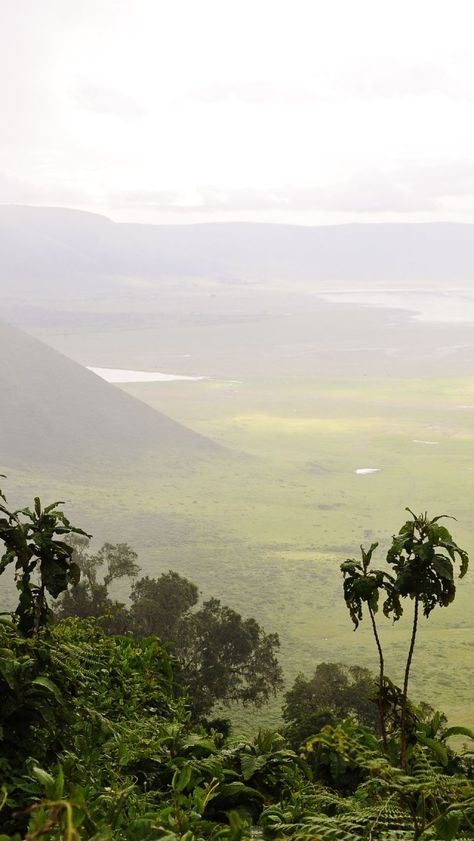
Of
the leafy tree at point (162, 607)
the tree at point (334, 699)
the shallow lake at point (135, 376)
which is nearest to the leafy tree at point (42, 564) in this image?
the tree at point (334, 699)

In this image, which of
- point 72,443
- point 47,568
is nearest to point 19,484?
point 72,443

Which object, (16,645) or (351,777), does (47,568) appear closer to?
(16,645)

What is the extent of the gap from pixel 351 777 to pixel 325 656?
45343 mm

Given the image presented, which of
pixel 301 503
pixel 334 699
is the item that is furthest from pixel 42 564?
pixel 301 503

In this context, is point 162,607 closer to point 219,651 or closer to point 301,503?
point 219,651

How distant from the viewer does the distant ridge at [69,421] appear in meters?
110

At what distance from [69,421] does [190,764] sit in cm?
11510

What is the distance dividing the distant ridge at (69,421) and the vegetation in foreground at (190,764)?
332ft

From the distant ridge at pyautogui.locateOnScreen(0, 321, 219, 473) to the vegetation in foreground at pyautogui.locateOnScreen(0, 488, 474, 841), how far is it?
332 feet

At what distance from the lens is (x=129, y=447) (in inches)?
4486

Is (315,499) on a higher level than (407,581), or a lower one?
higher

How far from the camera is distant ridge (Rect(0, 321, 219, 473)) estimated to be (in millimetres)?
110000

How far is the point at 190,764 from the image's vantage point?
4.05m

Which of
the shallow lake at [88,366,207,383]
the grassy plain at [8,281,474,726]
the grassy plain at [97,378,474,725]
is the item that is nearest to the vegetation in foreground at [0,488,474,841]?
the grassy plain at [8,281,474,726]
